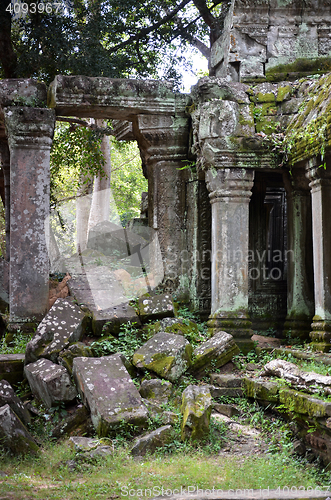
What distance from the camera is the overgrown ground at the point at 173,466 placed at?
12.0 ft

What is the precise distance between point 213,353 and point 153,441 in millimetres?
1933

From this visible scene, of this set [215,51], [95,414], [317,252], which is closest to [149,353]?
[95,414]

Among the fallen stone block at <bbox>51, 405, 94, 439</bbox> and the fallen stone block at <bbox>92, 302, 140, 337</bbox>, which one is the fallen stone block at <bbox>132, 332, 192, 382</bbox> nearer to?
the fallen stone block at <bbox>92, 302, 140, 337</bbox>

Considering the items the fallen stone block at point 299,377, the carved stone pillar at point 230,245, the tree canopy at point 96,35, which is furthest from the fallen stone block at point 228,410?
the tree canopy at point 96,35

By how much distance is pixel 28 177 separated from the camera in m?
7.33

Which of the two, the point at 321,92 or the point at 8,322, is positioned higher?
the point at 321,92

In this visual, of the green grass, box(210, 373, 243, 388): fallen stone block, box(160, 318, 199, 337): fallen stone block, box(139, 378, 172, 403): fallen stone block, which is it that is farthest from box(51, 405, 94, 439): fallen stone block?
box(160, 318, 199, 337): fallen stone block

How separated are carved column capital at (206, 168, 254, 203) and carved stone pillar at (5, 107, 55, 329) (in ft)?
8.28

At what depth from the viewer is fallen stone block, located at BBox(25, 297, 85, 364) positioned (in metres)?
5.81

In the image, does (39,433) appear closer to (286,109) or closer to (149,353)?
(149,353)

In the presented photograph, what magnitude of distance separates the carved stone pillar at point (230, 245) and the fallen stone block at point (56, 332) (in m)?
1.90

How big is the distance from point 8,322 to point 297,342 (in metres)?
4.21

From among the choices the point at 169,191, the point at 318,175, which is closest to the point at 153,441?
the point at 318,175

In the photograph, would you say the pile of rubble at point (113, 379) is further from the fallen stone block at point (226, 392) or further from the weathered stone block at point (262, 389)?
the weathered stone block at point (262, 389)
